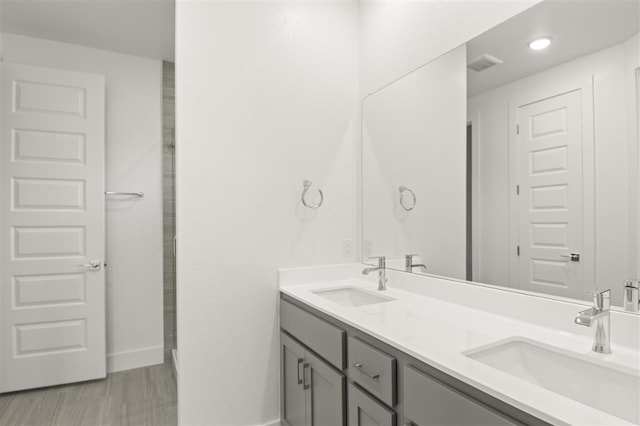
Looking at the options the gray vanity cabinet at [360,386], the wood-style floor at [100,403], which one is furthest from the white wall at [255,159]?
the wood-style floor at [100,403]

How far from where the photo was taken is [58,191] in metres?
2.55

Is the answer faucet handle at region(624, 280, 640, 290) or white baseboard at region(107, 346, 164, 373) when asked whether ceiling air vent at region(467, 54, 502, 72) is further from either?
white baseboard at region(107, 346, 164, 373)

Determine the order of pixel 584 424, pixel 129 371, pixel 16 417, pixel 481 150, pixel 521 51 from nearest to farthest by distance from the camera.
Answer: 1. pixel 584 424
2. pixel 521 51
3. pixel 481 150
4. pixel 16 417
5. pixel 129 371

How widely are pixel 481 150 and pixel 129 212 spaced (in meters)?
2.63

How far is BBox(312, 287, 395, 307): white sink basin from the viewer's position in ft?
6.33

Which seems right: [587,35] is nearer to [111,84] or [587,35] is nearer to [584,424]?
[584,424]

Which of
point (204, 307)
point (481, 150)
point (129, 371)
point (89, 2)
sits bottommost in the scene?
point (129, 371)

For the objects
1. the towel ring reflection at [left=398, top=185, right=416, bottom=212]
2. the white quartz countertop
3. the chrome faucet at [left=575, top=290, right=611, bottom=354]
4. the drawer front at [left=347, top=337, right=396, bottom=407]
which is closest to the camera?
the white quartz countertop

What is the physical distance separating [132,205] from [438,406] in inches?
108

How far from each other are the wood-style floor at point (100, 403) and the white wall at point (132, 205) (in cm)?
30

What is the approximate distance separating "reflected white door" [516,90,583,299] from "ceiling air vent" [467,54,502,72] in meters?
0.27

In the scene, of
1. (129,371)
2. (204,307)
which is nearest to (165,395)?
(129,371)

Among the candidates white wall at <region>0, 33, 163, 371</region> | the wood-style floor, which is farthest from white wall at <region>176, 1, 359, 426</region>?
white wall at <region>0, 33, 163, 371</region>

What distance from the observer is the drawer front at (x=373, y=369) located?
1.12 metres
